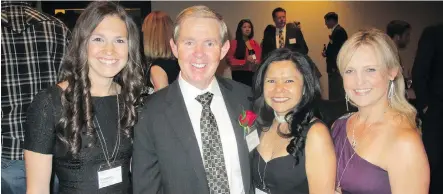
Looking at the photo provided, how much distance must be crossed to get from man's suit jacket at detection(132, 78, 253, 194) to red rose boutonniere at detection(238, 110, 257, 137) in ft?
0.66

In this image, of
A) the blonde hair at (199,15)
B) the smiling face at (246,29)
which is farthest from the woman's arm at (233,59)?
the blonde hair at (199,15)

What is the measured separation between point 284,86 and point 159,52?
205cm

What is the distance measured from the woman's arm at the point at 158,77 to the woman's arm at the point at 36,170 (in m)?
1.87

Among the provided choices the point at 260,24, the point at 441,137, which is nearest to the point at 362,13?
the point at 260,24

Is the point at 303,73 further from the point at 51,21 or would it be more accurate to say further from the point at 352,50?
the point at 51,21

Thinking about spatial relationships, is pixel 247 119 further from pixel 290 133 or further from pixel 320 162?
pixel 320 162

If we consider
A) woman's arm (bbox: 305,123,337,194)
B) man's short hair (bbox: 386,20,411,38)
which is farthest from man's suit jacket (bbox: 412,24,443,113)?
woman's arm (bbox: 305,123,337,194)

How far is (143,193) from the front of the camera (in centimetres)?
207

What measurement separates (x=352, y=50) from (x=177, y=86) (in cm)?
94

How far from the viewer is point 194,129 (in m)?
2.12

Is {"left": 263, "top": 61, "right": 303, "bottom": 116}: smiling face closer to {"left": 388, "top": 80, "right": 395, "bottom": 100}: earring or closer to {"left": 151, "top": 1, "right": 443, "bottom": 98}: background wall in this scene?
{"left": 388, "top": 80, "right": 395, "bottom": 100}: earring

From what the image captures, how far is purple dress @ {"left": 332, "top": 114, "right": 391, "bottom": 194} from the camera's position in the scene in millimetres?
2020

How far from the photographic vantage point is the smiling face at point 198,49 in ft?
7.10

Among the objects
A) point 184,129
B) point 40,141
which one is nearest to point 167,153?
point 184,129
